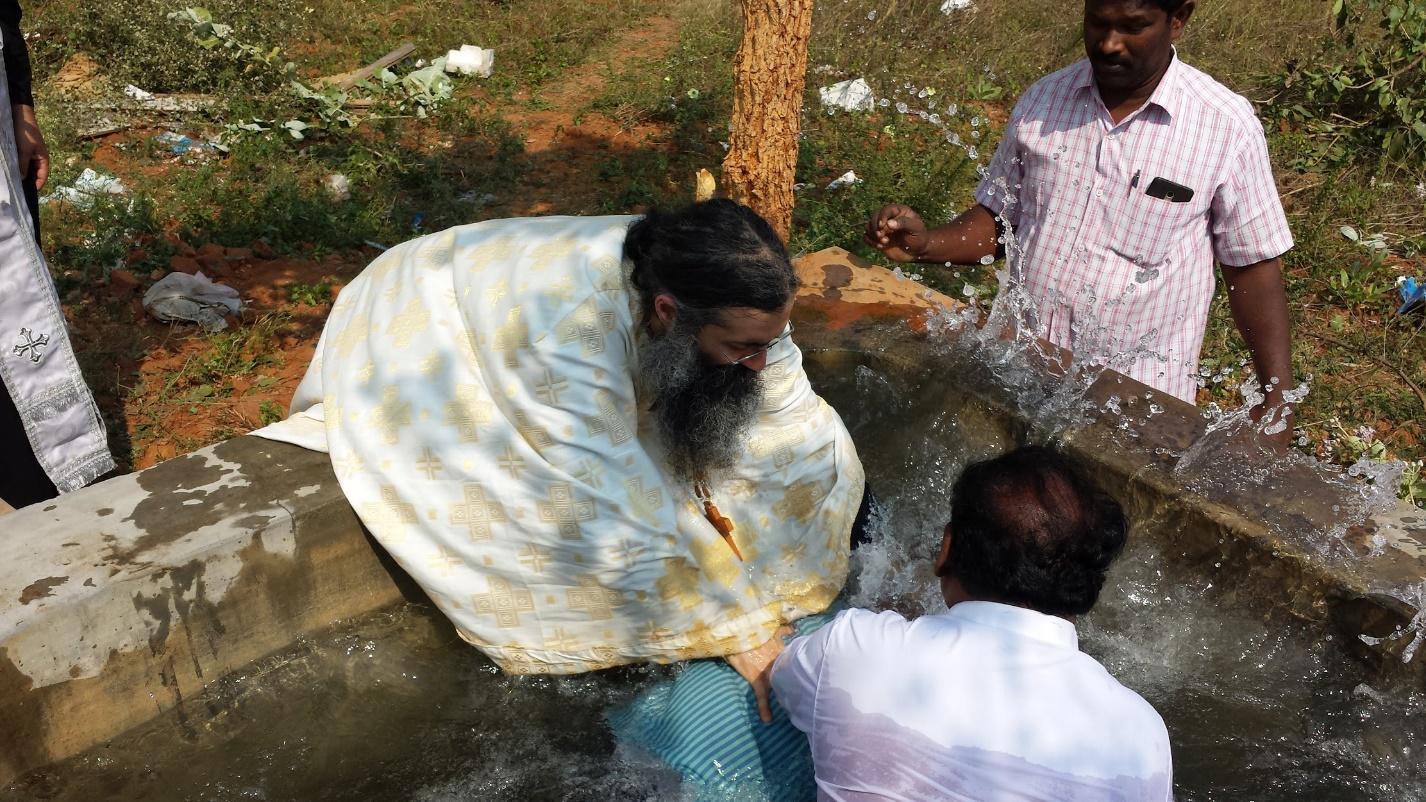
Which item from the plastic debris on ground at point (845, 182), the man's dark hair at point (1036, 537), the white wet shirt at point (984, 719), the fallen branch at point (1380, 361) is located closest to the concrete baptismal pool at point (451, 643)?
the white wet shirt at point (984, 719)

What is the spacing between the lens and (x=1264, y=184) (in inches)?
119

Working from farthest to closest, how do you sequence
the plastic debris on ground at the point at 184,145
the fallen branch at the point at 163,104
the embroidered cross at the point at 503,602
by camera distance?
the fallen branch at the point at 163,104
the plastic debris on ground at the point at 184,145
the embroidered cross at the point at 503,602

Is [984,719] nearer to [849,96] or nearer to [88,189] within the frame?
[88,189]

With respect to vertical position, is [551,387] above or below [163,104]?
above

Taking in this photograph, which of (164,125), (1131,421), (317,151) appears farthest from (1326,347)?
(164,125)

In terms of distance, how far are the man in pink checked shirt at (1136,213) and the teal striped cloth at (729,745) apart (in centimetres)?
153

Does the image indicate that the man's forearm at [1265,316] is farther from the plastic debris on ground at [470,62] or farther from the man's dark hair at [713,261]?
the plastic debris on ground at [470,62]

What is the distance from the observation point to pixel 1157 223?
313 cm

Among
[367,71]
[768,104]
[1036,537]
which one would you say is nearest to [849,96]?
[768,104]

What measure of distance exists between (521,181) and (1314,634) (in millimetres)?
5260

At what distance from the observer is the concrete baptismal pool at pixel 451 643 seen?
263cm

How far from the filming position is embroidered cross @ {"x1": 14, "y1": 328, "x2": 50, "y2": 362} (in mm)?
3348

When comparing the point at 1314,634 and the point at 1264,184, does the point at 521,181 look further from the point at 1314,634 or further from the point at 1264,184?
the point at 1314,634

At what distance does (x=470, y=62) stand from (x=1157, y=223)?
613 cm
